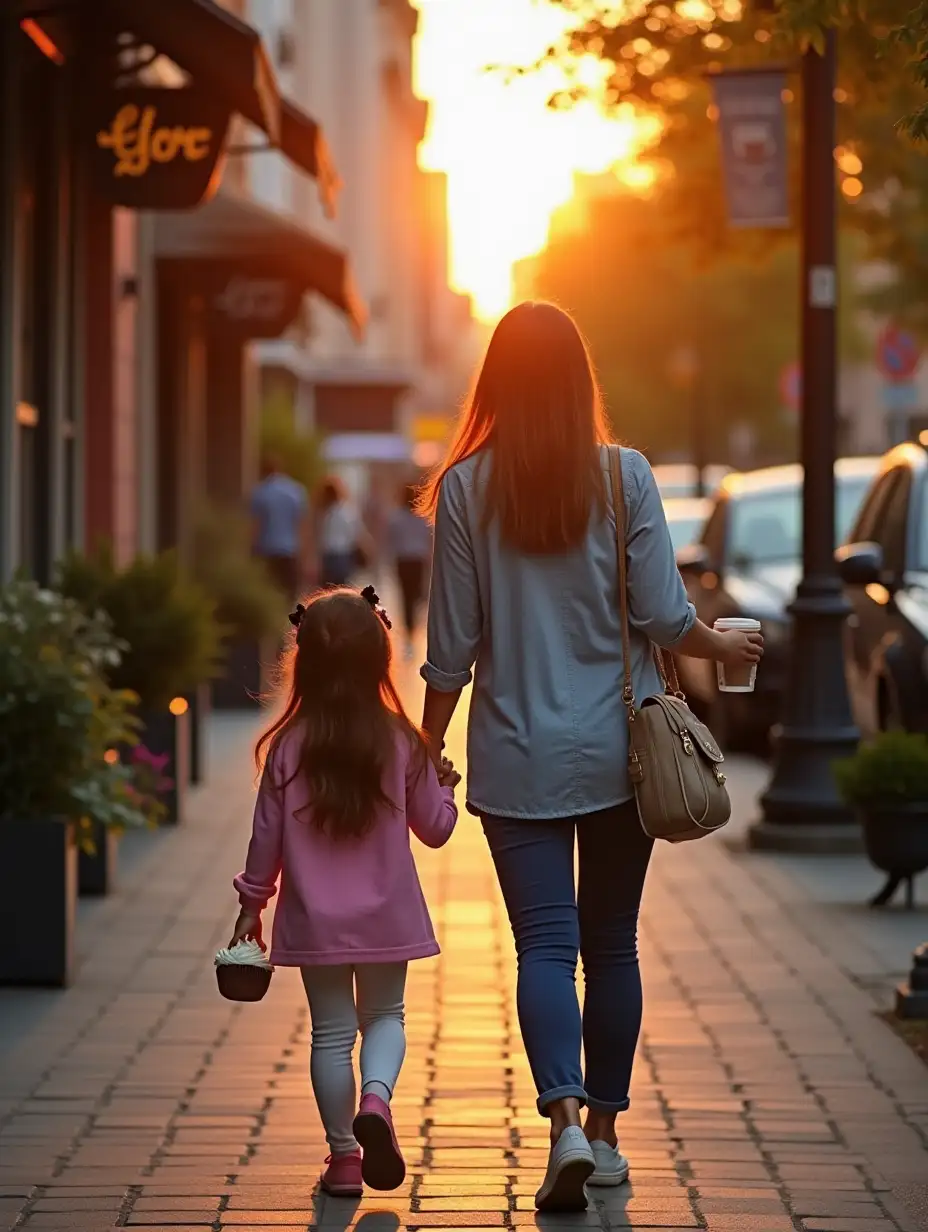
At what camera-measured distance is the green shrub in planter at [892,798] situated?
9.22 meters

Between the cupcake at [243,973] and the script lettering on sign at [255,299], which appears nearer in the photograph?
the cupcake at [243,973]

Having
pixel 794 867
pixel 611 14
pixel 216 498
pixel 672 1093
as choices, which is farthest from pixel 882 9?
pixel 216 498

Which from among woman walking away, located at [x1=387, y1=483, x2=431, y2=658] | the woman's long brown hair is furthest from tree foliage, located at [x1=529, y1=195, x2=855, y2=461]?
the woman's long brown hair

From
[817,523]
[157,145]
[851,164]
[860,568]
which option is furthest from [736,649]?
[851,164]

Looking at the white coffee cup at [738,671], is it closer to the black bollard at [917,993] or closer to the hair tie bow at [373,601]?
the hair tie bow at [373,601]

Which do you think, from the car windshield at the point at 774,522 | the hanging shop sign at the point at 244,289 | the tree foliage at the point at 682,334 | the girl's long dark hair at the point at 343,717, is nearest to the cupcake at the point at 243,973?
the girl's long dark hair at the point at 343,717

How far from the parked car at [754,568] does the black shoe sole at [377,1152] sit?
33.0ft

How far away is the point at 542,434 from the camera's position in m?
5.31

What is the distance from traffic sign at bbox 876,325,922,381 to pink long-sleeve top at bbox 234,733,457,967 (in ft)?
57.9

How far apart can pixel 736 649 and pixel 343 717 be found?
87 centimetres

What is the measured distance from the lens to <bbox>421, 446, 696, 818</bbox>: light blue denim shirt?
208 inches

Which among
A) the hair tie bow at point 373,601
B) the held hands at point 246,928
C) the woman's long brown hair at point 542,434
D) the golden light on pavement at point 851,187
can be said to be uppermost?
the golden light on pavement at point 851,187

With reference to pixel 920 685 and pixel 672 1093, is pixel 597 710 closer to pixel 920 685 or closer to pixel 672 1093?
pixel 672 1093

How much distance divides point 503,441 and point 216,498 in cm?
1880
